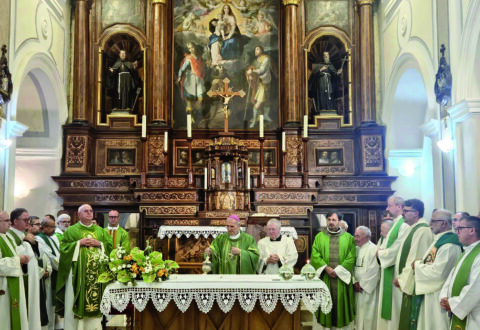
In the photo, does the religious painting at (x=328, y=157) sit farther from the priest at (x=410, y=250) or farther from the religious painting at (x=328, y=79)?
the priest at (x=410, y=250)

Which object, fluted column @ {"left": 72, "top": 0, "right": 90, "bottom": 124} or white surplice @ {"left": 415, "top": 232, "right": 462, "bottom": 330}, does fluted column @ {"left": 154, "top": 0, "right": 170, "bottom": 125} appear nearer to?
fluted column @ {"left": 72, "top": 0, "right": 90, "bottom": 124}

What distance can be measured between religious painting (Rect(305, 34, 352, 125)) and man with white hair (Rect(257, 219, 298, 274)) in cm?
577

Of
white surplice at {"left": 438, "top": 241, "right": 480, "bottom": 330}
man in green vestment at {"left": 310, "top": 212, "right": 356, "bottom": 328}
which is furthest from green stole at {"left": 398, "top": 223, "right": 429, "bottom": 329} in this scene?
white surplice at {"left": 438, "top": 241, "right": 480, "bottom": 330}

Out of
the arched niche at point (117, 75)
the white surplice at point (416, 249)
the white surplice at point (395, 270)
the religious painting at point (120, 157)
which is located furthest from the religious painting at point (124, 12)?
the white surplice at point (416, 249)

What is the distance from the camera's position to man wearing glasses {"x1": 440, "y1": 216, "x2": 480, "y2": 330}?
17.9 feet

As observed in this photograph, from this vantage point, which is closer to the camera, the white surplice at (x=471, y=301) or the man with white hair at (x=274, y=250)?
the white surplice at (x=471, y=301)

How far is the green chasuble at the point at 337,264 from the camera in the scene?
7.99m

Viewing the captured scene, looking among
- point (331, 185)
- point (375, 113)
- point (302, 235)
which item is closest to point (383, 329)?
point (302, 235)

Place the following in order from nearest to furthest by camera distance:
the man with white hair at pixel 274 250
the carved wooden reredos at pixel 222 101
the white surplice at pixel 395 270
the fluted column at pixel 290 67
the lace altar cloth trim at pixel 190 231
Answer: the white surplice at pixel 395 270, the man with white hair at pixel 274 250, the lace altar cloth trim at pixel 190 231, the carved wooden reredos at pixel 222 101, the fluted column at pixel 290 67

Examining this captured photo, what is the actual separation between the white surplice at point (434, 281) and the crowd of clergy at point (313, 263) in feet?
0.04

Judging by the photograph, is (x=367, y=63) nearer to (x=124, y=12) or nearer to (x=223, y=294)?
(x=124, y=12)

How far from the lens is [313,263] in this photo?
8164mm

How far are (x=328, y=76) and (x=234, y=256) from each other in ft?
22.1

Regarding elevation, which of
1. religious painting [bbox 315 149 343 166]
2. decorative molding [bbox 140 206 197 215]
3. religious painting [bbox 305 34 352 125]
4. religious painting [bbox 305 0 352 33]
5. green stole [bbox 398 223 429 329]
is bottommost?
green stole [bbox 398 223 429 329]
